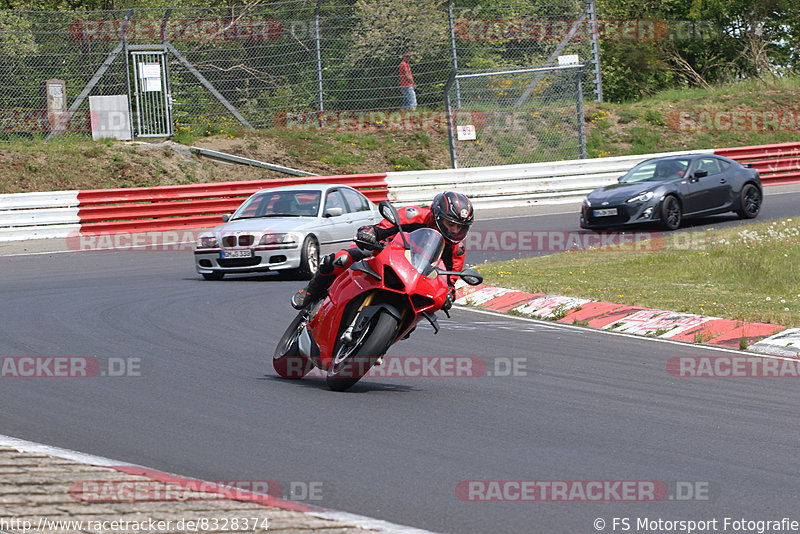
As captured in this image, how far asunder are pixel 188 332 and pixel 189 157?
17481 millimetres

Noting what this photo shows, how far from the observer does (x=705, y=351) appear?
32.9 feet

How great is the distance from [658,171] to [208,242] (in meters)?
9.58

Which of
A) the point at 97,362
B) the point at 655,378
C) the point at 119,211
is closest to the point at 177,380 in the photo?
the point at 97,362

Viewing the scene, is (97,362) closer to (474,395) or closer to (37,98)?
(474,395)

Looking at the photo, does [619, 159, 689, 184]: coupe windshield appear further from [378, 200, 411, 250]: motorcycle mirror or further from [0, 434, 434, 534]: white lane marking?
[0, 434, 434, 534]: white lane marking

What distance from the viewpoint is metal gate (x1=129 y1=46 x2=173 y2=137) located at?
26297mm

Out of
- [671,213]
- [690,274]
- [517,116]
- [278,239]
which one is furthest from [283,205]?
[517,116]

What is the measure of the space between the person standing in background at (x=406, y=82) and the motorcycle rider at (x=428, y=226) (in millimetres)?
19827

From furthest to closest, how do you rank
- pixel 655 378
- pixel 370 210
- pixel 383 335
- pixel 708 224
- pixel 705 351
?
pixel 708 224
pixel 370 210
pixel 705 351
pixel 655 378
pixel 383 335

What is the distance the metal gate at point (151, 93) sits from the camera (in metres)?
26.3

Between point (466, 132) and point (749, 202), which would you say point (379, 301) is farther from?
point (466, 132)

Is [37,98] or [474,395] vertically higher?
[37,98]

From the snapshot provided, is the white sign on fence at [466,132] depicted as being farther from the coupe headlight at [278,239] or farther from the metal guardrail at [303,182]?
the coupe headlight at [278,239]

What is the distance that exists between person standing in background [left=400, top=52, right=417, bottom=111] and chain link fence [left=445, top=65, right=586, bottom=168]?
3.89 ft
